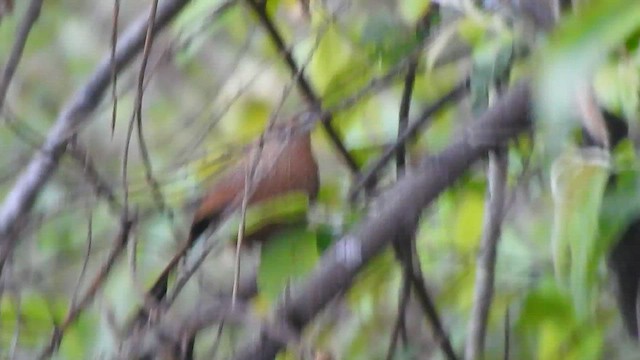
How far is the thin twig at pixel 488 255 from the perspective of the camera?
0.61m

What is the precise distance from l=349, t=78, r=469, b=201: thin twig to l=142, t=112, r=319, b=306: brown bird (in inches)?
1.4

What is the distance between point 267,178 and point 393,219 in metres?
0.14

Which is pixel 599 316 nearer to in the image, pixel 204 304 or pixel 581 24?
pixel 204 304

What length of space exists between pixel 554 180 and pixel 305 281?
0.14 metres

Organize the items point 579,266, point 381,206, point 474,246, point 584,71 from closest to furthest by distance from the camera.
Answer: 1. point 584,71
2. point 579,266
3. point 381,206
4. point 474,246

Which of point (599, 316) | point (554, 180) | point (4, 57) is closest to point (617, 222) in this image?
point (554, 180)

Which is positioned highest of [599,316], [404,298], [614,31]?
[614,31]

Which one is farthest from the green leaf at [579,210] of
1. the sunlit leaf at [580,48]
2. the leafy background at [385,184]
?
the sunlit leaf at [580,48]

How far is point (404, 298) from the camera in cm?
67

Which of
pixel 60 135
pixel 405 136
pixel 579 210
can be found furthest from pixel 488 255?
pixel 60 135

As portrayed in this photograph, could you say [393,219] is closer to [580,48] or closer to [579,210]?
[579,210]

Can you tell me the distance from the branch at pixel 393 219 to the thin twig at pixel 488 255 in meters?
0.08

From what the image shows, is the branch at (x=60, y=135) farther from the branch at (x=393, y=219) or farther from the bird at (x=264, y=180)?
the branch at (x=393, y=219)

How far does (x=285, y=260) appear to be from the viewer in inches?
21.3
